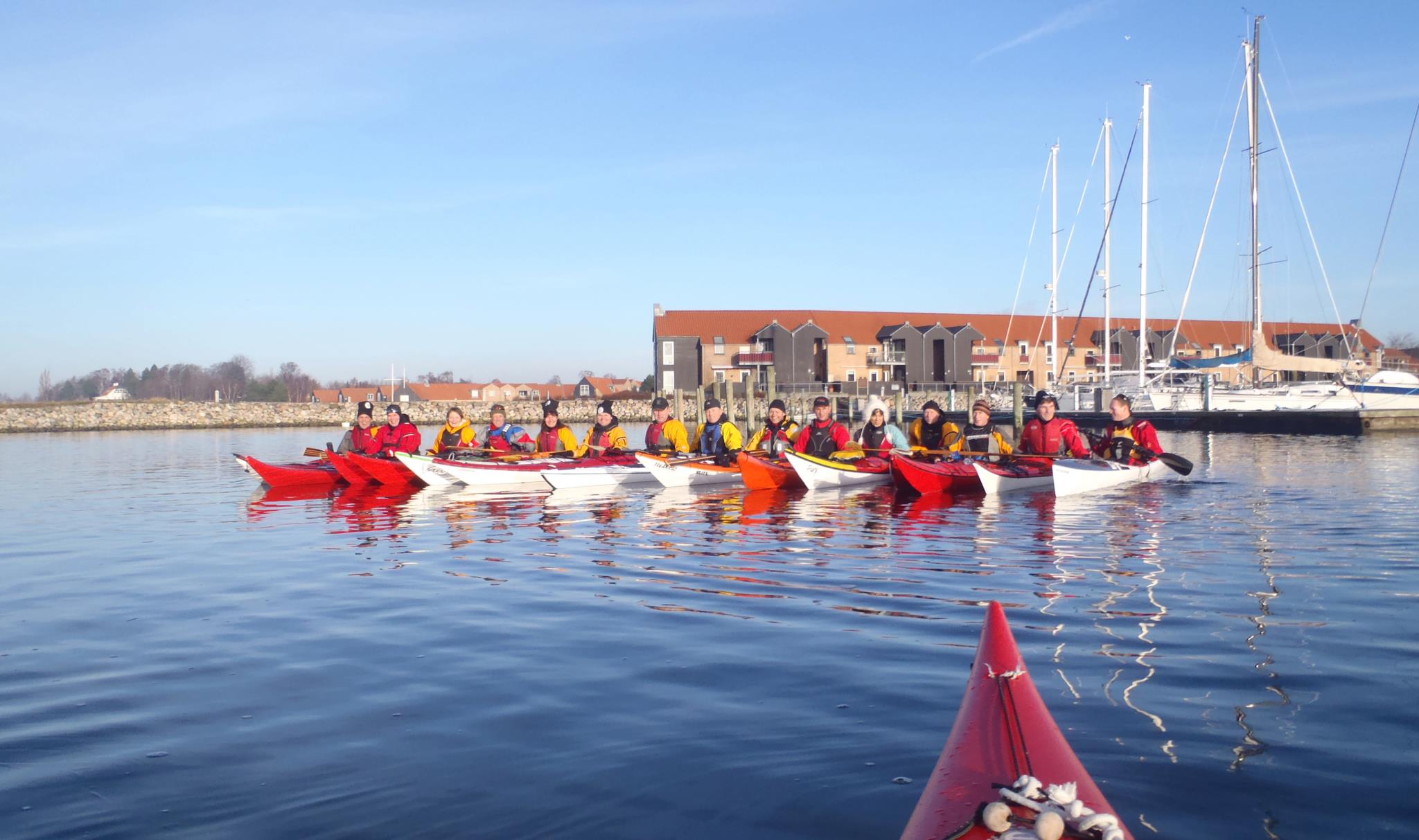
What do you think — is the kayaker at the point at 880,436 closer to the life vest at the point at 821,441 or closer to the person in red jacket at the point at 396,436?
the life vest at the point at 821,441

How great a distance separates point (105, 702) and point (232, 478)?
2186cm

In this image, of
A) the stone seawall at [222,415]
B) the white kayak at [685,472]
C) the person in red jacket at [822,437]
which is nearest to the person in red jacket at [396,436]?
the white kayak at [685,472]

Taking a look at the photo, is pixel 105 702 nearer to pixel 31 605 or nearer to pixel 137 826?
pixel 137 826

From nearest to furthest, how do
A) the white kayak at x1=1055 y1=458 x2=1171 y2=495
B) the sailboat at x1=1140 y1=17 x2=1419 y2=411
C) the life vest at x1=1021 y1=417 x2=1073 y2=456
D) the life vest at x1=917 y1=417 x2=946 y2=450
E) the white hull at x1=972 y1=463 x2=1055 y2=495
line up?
the white kayak at x1=1055 y1=458 x2=1171 y2=495, the white hull at x1=972 y1=463 x2=1055 y2=495, the life vest at x1=1021 y1=417 x2=1073 y2=456, the life vest at x1=917 y1=417 x2=946 y2=450, the sailboat at x1=1140 y1=17 x2=1419 y2=411

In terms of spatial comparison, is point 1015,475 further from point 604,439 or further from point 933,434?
point 604,439

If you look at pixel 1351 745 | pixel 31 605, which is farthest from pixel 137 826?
pixel 31 605

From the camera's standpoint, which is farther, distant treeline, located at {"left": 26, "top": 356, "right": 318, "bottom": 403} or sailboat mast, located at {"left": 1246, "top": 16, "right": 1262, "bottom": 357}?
distant treeline, located at {"left": 26, "top": 356, "right": 318, "bottom": 403}

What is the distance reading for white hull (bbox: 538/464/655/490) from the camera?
20.0 meters

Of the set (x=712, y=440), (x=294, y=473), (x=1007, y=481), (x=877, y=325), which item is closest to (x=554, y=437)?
(x=712, y=440)

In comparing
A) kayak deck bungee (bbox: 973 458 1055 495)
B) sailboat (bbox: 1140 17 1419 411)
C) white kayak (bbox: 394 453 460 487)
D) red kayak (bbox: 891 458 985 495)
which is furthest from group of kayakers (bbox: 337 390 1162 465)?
sailboat (bbox: 1140 17 1419 411)

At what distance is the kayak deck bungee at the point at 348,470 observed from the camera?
21188 mm

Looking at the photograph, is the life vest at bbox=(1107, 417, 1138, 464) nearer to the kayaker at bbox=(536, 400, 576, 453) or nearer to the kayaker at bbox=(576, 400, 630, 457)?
the kayaker at bbox=(576, 400, 630, 457)

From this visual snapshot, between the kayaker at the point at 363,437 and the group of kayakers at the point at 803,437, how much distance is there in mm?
15

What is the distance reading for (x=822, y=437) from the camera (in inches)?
774
